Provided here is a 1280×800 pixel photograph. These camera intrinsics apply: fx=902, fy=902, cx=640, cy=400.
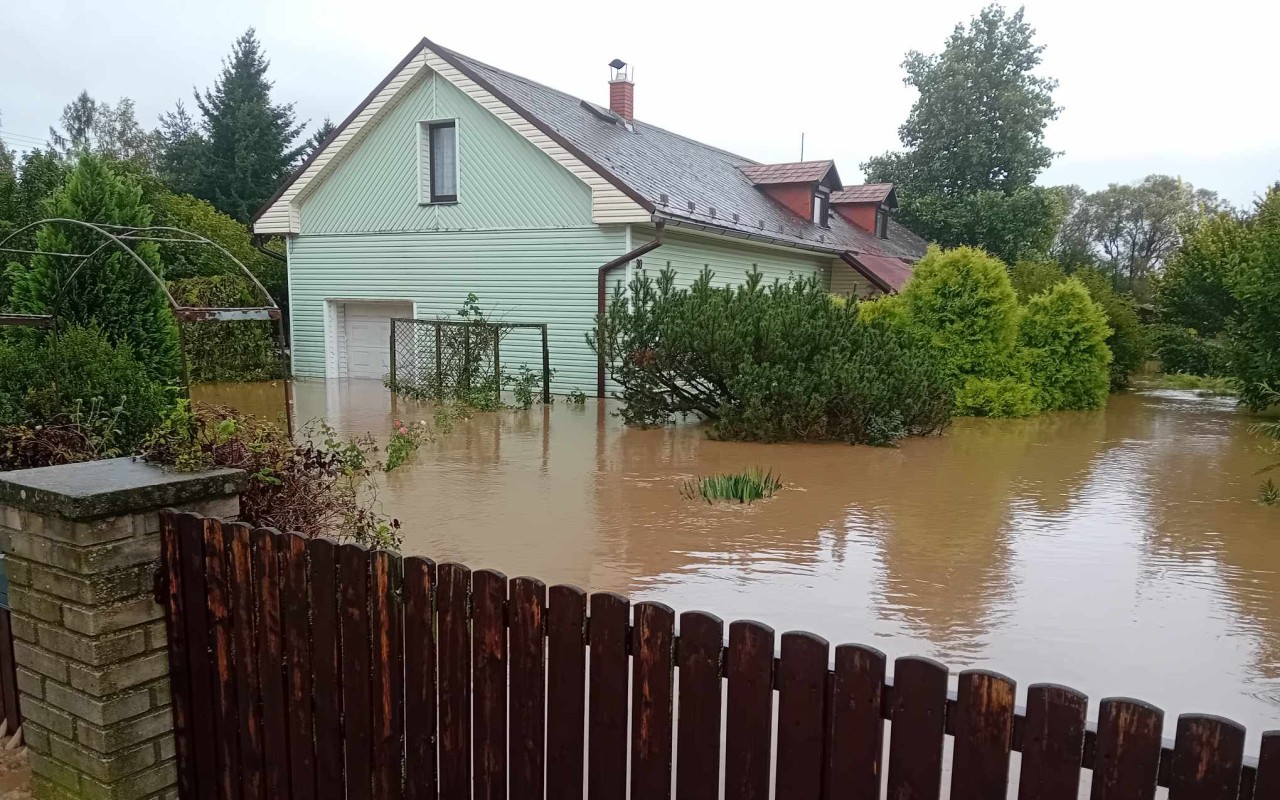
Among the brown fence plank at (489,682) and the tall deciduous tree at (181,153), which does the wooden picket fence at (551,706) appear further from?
the tall deciduous tree at (181,153)

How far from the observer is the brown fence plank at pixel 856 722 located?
197 centimetres

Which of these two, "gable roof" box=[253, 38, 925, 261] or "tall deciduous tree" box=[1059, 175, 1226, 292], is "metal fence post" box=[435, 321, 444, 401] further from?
"tall deciduous tree" box=[1059, 175, 1226, 292]

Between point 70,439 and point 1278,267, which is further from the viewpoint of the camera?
point 1278,267

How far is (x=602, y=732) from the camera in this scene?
237cm

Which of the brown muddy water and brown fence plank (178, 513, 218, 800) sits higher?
brown fence plank (178, 513, 218, 800)

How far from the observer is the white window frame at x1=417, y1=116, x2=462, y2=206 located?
17.3 metres

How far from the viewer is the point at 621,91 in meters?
21.7

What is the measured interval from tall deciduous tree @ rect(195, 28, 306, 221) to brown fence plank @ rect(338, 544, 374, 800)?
33.8 metres

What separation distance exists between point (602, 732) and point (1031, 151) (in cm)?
3586

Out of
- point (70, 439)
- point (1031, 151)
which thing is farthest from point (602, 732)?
point (1031, 151)

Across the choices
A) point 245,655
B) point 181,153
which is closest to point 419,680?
point 245,655

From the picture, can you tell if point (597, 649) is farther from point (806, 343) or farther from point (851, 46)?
point (851, 46)

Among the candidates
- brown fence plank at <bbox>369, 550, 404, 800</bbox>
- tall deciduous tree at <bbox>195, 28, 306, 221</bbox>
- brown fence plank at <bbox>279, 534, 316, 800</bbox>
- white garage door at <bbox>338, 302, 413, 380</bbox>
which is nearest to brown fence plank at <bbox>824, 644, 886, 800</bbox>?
brown fence plank at <bbox>369, 550, 404, 800</bbox>

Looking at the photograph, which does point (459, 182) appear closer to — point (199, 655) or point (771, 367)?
point (771, 367)
